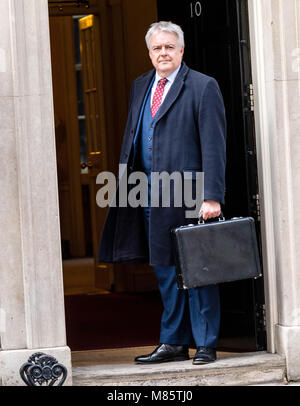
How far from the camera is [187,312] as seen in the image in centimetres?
580

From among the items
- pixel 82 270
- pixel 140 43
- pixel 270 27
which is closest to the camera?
pixel 270 27

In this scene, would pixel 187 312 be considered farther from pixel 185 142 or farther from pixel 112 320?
pixel 112 320

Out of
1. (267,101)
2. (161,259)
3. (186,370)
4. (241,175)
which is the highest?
(267,101)

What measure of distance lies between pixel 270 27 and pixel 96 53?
384cm

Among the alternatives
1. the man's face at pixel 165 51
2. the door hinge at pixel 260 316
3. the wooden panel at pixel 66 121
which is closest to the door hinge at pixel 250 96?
the man's face at pixel 165 51

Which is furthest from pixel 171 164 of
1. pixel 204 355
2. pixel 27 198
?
pixel 204 355

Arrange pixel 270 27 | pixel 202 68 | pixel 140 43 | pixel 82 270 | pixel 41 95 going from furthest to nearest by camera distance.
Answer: pixel 82 270
pixel 140 43
pixel 202 68
pixel 270 27
pixel 41 95

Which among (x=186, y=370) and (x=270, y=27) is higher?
(x=270, y=27)

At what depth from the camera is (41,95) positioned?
533 cm

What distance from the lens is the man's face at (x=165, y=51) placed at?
5.55 meters

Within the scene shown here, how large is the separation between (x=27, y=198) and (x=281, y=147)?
149cm

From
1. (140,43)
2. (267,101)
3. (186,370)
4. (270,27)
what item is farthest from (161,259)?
(140,43)

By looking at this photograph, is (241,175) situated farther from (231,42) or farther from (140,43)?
(140,43)

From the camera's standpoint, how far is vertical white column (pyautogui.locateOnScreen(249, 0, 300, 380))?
5.68 meters
